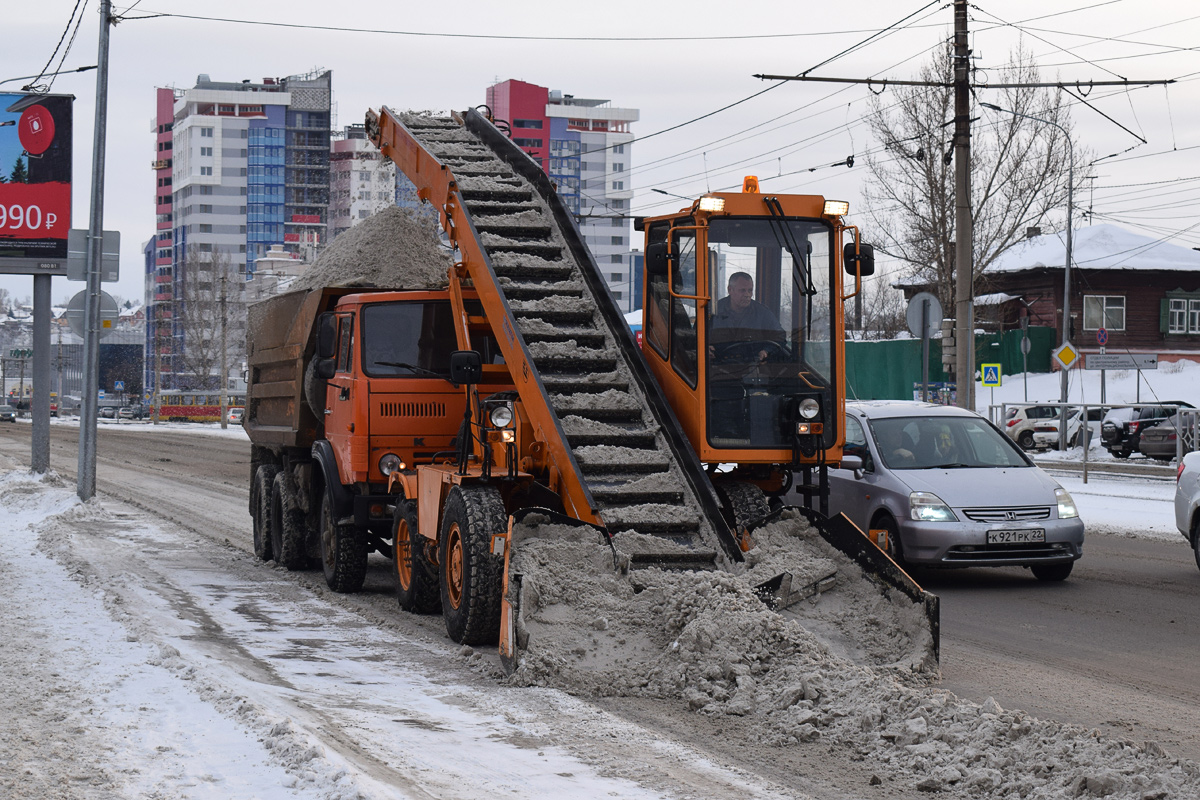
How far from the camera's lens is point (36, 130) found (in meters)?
22.3

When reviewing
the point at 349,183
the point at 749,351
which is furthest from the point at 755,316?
the point at 349,183

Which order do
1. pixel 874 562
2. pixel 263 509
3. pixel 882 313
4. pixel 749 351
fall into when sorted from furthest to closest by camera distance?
pixel 882 313, pixel 263 509, pixel 749 351, pixel 874 562

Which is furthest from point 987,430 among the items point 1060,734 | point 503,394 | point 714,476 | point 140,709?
point 140,709

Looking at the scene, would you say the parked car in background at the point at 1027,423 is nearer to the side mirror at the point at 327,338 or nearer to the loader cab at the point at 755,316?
the side mirror at the point at 327,338

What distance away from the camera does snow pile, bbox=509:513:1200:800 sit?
5492 mm

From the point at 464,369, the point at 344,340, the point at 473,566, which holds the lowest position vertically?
the point at 473,566

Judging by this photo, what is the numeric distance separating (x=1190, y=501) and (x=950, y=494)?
2.53 metres

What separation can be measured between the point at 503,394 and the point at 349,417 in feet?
6.28

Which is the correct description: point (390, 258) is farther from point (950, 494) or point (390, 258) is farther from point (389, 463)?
point (950, 494)

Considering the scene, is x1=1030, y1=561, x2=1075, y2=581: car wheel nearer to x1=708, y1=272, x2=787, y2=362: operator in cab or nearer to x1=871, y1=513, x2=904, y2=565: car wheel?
x1=871, y1=513, x2=904, y2=565: car wheel

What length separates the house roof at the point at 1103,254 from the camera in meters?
58.1

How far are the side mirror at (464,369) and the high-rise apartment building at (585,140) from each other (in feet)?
464

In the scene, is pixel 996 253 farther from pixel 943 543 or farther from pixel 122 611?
pixel 122 611

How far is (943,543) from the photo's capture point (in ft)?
Result: 37.2
